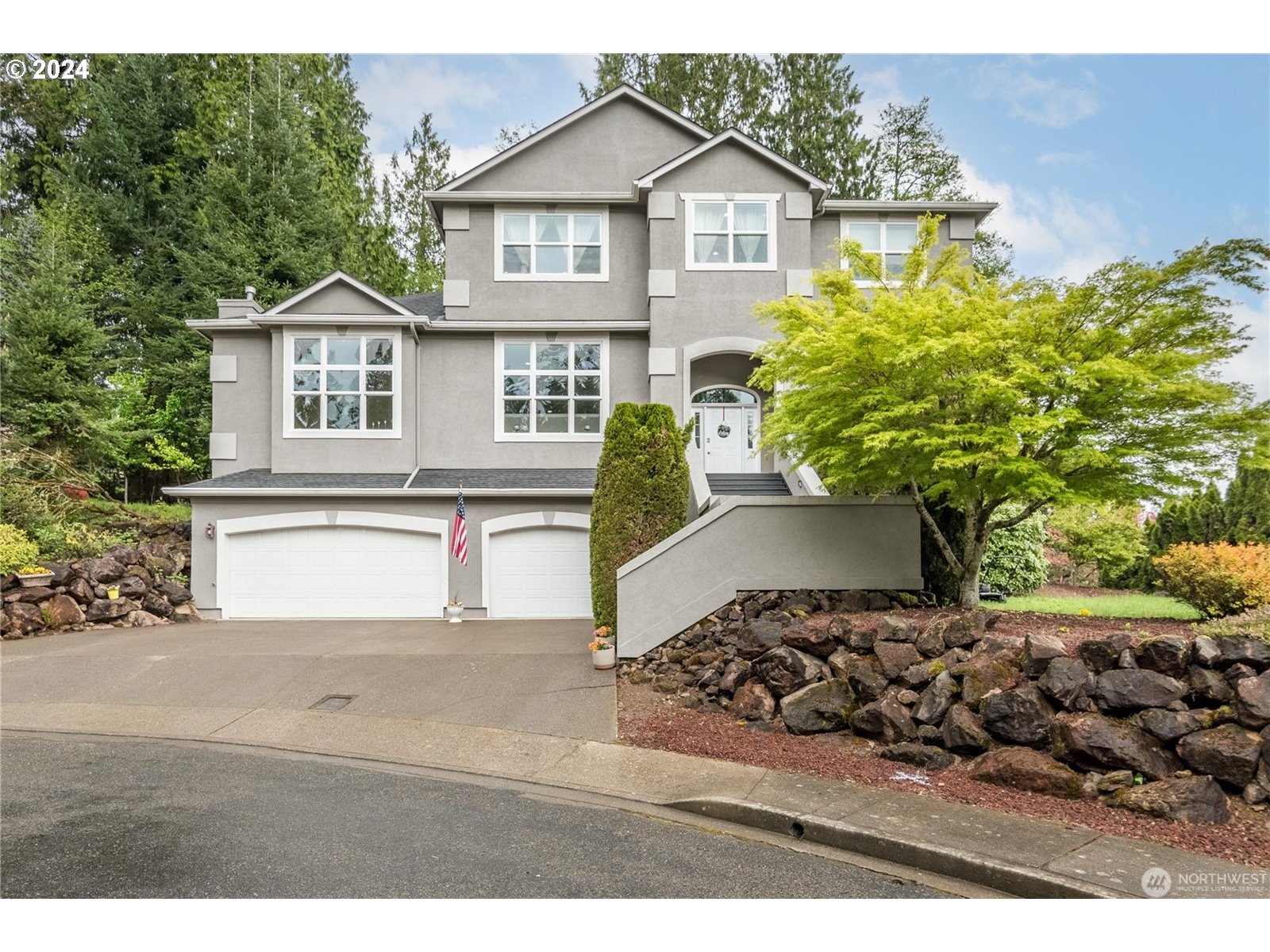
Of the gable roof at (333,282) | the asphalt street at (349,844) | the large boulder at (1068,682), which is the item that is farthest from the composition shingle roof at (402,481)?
the large boulder at (1068,682)

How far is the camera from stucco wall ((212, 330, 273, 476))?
53.7 ft

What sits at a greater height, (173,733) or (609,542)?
(609,542)

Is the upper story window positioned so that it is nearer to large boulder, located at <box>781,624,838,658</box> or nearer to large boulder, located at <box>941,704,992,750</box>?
large boulder, located at <box>781,624,838,658</box>

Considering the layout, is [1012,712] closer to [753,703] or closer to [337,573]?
[753,703]

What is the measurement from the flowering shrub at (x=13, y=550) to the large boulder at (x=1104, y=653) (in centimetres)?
1574

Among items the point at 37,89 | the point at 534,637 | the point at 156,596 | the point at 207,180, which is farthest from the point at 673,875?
the point at 37,89

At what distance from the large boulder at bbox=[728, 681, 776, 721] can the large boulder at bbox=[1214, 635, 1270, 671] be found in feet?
12.5

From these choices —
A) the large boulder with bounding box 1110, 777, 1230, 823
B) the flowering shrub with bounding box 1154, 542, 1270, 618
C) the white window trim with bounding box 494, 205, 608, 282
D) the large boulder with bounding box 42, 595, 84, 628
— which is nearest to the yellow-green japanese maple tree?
the flowering shrub with bounding box 1154, 542, 1270, 618

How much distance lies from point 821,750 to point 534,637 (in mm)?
6309

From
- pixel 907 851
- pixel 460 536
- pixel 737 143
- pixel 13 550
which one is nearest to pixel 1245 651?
→ pixel 907 851

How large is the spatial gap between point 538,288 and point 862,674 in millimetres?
11212

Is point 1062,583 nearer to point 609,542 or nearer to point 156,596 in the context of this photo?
point 609,542

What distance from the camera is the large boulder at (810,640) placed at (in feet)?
27.3

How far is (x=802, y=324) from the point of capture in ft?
30.1
